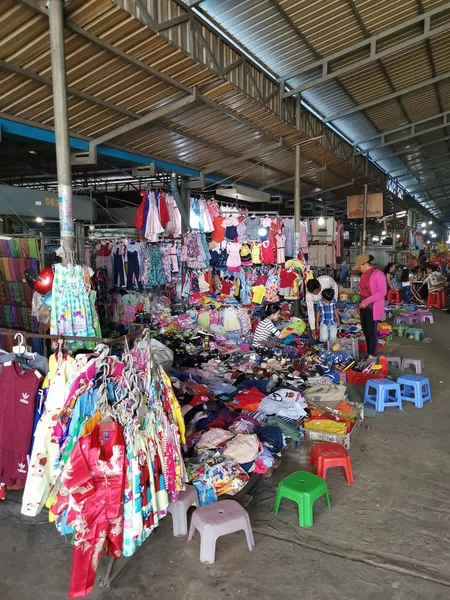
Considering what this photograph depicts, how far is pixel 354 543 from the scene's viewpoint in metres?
3.01

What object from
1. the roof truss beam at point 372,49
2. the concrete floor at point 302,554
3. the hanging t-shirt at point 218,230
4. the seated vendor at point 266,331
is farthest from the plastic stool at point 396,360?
the roof truss beam at point 372,49

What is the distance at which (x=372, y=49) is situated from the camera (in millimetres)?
7422

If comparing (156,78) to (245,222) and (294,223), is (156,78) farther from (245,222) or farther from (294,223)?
(294,223)

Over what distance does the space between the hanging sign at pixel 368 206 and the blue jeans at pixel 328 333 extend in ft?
32.1

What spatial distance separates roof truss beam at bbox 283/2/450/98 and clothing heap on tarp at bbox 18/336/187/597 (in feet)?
22.9

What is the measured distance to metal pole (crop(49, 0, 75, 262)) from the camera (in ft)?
12.3

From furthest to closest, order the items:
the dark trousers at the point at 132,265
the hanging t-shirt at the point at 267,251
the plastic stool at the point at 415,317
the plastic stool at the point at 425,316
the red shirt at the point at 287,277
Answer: the plastic stool at the point at 425,316, the plastic stool at the point at 415,317, the hanging t-shirt at the point at 267,251, the red shirt at the point at 287,277, the dark trousers at the point at 132,265

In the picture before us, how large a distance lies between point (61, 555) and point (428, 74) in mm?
10890

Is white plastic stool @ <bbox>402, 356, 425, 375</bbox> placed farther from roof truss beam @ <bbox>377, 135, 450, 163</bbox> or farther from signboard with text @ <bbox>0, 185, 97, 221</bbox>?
roof truss beam @ <bbox>377, 135, 450, 163</bbox>

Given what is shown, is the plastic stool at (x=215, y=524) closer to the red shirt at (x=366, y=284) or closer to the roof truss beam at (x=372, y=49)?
the red shirt at (x=366, y=284)

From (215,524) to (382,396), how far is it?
11.0 ft

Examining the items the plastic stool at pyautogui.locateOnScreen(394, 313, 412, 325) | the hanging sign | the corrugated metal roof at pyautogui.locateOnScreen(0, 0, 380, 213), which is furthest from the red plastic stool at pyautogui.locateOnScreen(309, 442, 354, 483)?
the hanging sign

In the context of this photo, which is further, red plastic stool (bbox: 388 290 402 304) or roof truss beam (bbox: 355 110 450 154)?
red plastic stool (bbox: 388 290 402 304)

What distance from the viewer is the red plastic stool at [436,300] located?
14305mm
